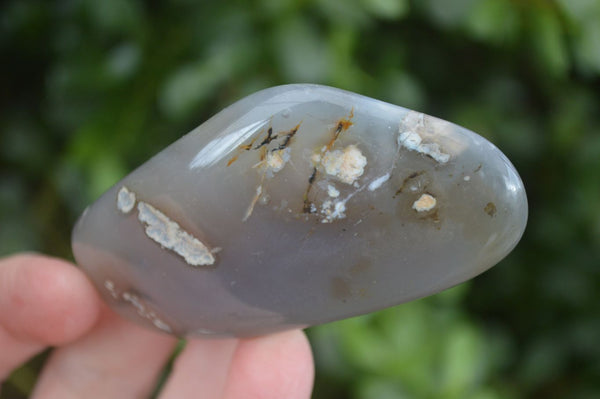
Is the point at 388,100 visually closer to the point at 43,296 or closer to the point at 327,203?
the point at 327,203

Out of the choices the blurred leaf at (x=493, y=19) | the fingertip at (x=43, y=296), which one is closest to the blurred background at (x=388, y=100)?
the blurred leaf at (x=493, y=19)

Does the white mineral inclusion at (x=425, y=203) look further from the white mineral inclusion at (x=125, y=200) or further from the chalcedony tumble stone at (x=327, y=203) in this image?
the white mineral inclusion at (x=125, y=200)

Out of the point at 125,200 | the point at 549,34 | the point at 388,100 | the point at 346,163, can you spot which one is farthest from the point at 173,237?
the point at 549,34

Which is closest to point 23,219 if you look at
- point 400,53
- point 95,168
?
point 95,168

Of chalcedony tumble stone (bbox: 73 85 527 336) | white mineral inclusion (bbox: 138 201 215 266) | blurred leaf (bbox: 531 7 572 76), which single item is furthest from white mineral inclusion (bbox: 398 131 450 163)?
blurred leaf (bbox: 531 7 572 76)

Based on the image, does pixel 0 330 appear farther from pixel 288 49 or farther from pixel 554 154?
pixel 554 154
